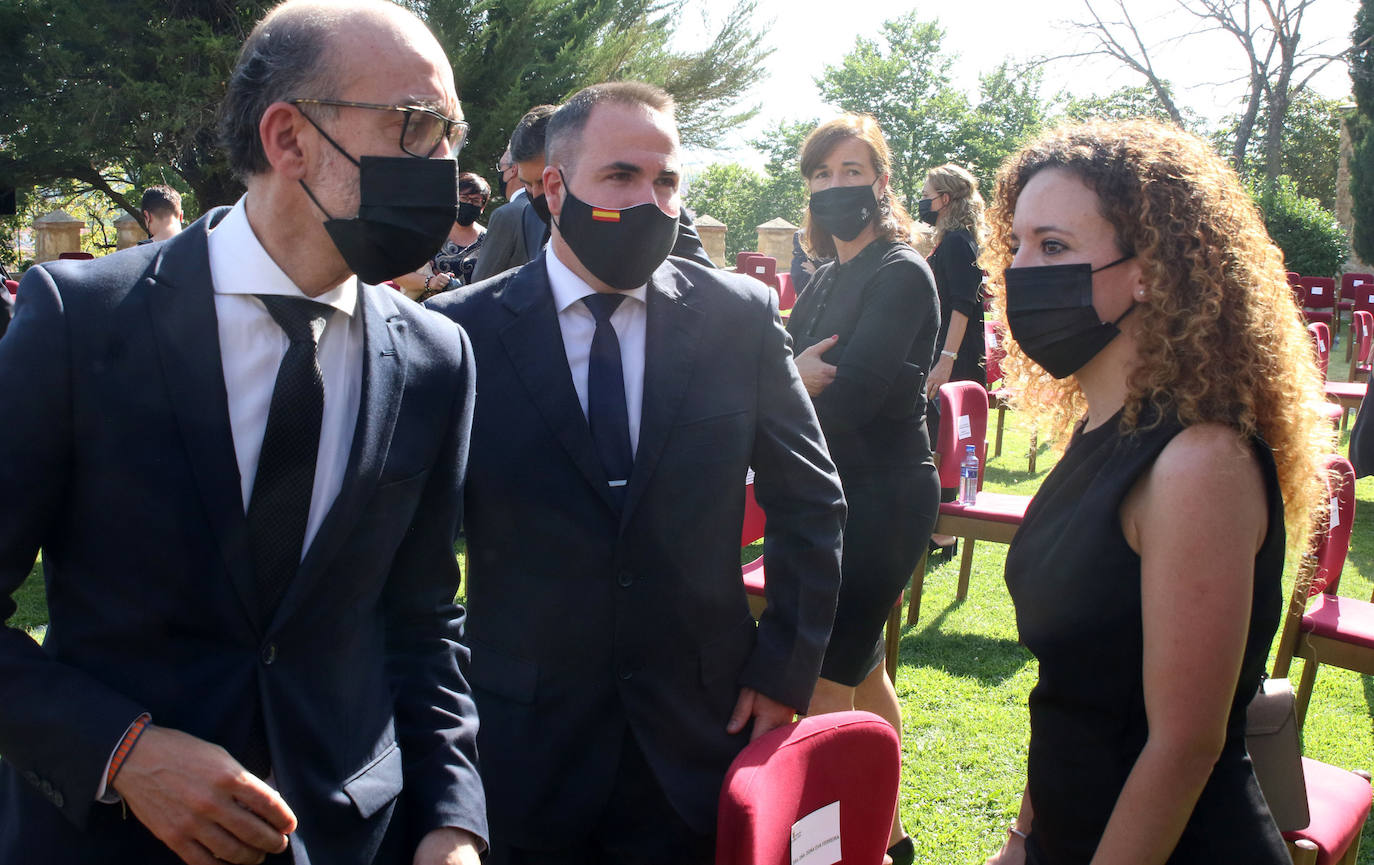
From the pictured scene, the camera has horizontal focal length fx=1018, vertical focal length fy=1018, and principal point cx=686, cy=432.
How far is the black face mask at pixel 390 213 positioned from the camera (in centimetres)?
142

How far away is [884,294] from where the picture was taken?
3.07 metres

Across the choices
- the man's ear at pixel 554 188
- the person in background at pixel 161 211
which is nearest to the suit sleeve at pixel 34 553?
the man's ear at pixel 554 188

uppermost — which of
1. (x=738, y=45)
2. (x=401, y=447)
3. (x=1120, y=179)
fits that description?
(x=738, y=45)

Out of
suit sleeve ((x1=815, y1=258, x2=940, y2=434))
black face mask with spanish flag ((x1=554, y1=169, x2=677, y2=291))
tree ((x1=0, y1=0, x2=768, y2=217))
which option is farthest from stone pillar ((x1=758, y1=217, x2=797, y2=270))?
black face mask with spanish flag ((x1=554, y1=169, x2=677, y2=291))

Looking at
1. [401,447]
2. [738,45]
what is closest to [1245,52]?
[738,45]

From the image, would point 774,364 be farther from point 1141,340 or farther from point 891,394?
point 891,394

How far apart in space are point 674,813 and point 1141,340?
1181mm

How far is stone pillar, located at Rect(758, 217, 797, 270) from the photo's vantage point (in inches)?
1077

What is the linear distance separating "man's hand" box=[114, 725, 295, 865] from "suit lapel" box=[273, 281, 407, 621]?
0.19 metres

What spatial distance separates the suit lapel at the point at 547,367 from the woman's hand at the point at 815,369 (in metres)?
1.15

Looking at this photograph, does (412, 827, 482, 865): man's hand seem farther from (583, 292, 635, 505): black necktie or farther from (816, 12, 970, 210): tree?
(816, 12, 970, 210): tree

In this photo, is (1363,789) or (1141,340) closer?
(1141,340)

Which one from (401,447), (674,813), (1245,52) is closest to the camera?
(401,447)

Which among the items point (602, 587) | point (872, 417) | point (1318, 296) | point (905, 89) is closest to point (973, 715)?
point (872, 417)
